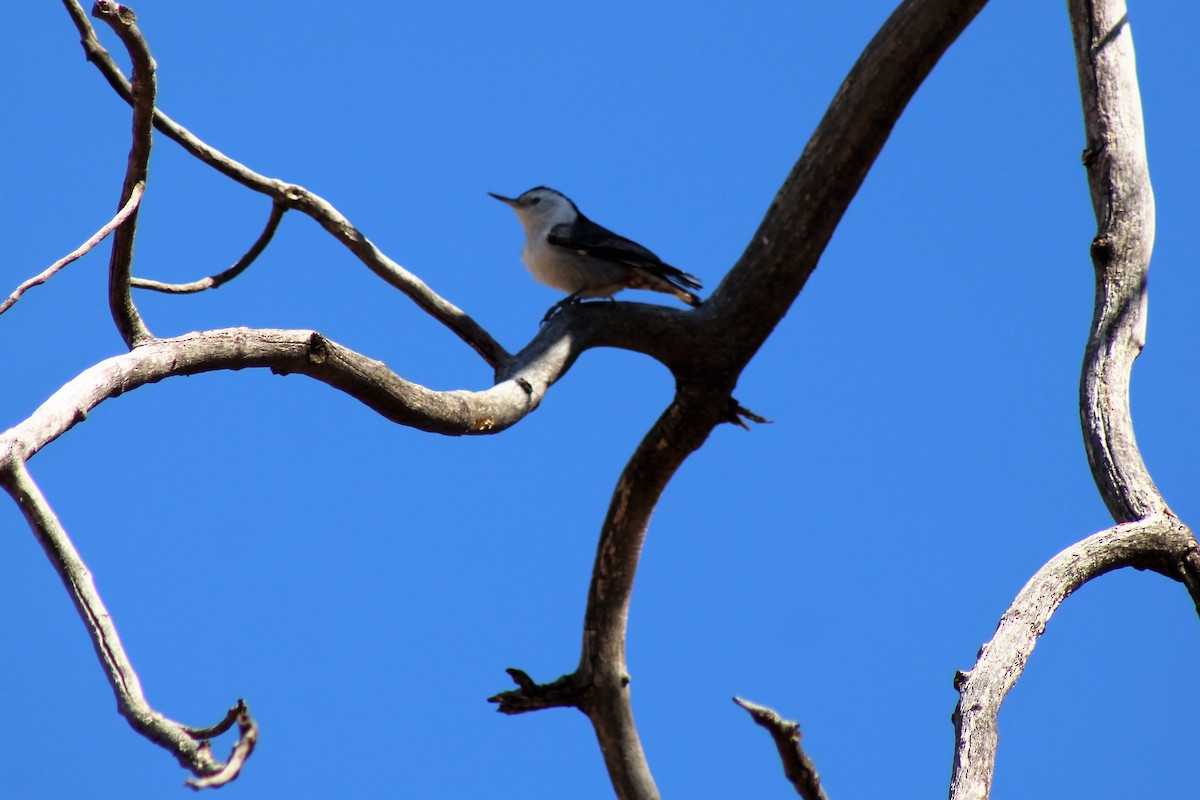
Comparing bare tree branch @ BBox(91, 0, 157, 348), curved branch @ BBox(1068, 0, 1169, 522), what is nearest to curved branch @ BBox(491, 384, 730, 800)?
curved branch @ BBox(1068, 0, 1169, 522)

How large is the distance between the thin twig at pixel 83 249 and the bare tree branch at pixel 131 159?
27 mm

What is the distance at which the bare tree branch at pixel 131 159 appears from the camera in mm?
2264

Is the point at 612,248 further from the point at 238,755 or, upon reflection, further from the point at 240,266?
the point at 238,755

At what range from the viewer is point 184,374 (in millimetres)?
2271

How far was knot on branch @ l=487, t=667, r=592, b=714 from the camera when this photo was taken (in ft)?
12.7

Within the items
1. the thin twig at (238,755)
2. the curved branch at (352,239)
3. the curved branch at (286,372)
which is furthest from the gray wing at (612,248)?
the thin twig at (238,755)

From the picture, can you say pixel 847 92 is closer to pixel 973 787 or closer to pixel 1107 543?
pixel 1107 543

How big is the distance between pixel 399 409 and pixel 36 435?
0.87 m

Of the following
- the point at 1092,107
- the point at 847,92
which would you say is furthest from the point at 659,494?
the point at 1092,107

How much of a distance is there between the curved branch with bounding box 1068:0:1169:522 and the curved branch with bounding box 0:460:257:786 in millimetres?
2227

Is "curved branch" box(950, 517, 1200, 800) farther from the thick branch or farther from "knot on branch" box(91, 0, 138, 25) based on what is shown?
"knot on branch" box(91, 0, 138, 25)

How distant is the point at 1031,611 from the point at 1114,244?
1.34 m

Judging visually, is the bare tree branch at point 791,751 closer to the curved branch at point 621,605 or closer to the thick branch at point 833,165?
the thick branch at point 833,165

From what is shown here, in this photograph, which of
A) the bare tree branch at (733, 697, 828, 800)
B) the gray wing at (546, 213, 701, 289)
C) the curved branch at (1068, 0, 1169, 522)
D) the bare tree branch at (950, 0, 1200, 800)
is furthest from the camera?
the gray wing at (546, 213, 701, 289)
